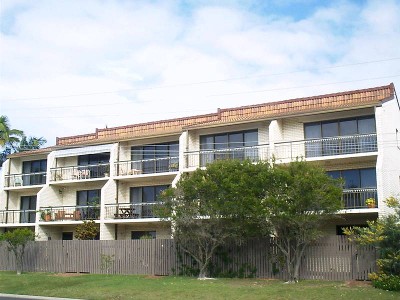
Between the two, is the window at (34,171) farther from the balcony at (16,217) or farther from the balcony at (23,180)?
the balcony at (16,217)

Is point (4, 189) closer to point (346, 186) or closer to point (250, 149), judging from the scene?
point (250, 149)

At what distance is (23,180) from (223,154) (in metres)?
17.7

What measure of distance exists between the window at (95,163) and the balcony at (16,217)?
5600 millimetres

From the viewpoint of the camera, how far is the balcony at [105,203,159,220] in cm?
3394

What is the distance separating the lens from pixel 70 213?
1474 inches

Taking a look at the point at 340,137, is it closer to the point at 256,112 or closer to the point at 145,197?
the point at 256,112

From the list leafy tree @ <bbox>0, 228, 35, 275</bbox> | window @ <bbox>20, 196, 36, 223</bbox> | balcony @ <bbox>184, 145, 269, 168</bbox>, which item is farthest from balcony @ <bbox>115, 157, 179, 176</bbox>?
window @ <bbox>20, 196, 36, 223</bbox>

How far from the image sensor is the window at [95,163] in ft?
120

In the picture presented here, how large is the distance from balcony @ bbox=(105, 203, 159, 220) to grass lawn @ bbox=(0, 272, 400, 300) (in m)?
8.71

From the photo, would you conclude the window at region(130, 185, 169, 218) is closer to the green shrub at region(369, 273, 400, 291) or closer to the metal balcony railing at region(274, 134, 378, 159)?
the metal balcony railing at region(274, 134, 378, 159)

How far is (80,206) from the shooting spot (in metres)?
36.6

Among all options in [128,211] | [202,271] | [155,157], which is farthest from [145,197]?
[202,271]

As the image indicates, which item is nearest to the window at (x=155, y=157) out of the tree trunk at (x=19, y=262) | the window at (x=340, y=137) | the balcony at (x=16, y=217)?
the window at (x=340, y=137)

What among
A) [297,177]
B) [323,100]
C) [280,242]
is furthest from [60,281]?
[323,100]
